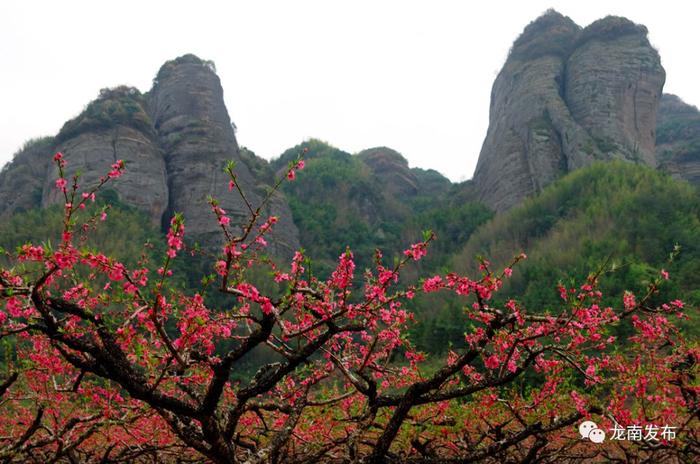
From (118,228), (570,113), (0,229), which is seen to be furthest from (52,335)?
(570,113)

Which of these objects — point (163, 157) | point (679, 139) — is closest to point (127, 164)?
point (163, 157)

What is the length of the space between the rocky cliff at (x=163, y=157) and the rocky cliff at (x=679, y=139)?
39.9 metres

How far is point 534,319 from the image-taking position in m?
4.32

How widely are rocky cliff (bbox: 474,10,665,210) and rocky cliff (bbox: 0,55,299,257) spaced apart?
2508 cm

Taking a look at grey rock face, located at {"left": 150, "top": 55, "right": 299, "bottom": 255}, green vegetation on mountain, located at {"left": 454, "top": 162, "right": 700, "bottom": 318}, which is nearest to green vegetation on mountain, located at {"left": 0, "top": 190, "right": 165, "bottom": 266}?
grey rock face, located at {"left": 150, "top": 55, "right": 299, "bottom": 255}

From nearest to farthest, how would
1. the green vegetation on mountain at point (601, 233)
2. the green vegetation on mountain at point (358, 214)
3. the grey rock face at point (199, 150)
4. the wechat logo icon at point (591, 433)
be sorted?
the wechat logo icon at point (591, 433) < the green vegetation on mountain at point (601, 233) < the grey rock face at point (199, 150) < the green vegetation on mountain at point (358, 214)

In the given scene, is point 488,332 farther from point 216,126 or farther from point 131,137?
point 216,126

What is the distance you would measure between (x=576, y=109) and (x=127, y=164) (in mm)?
44056

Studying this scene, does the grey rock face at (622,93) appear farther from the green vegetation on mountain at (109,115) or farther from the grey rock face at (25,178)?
the grey rock face at (25,178)

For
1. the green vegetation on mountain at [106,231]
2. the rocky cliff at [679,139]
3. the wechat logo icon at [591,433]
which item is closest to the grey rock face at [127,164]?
the green vegetation on mountain at [106,231]

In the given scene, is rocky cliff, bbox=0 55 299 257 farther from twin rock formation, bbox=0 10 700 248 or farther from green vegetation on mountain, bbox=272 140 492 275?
green vegetation on mountain, bbox=272 140 492 275

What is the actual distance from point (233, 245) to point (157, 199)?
122ft

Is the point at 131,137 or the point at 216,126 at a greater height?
the point at 216,126

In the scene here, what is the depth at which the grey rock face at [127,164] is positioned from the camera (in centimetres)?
3681
